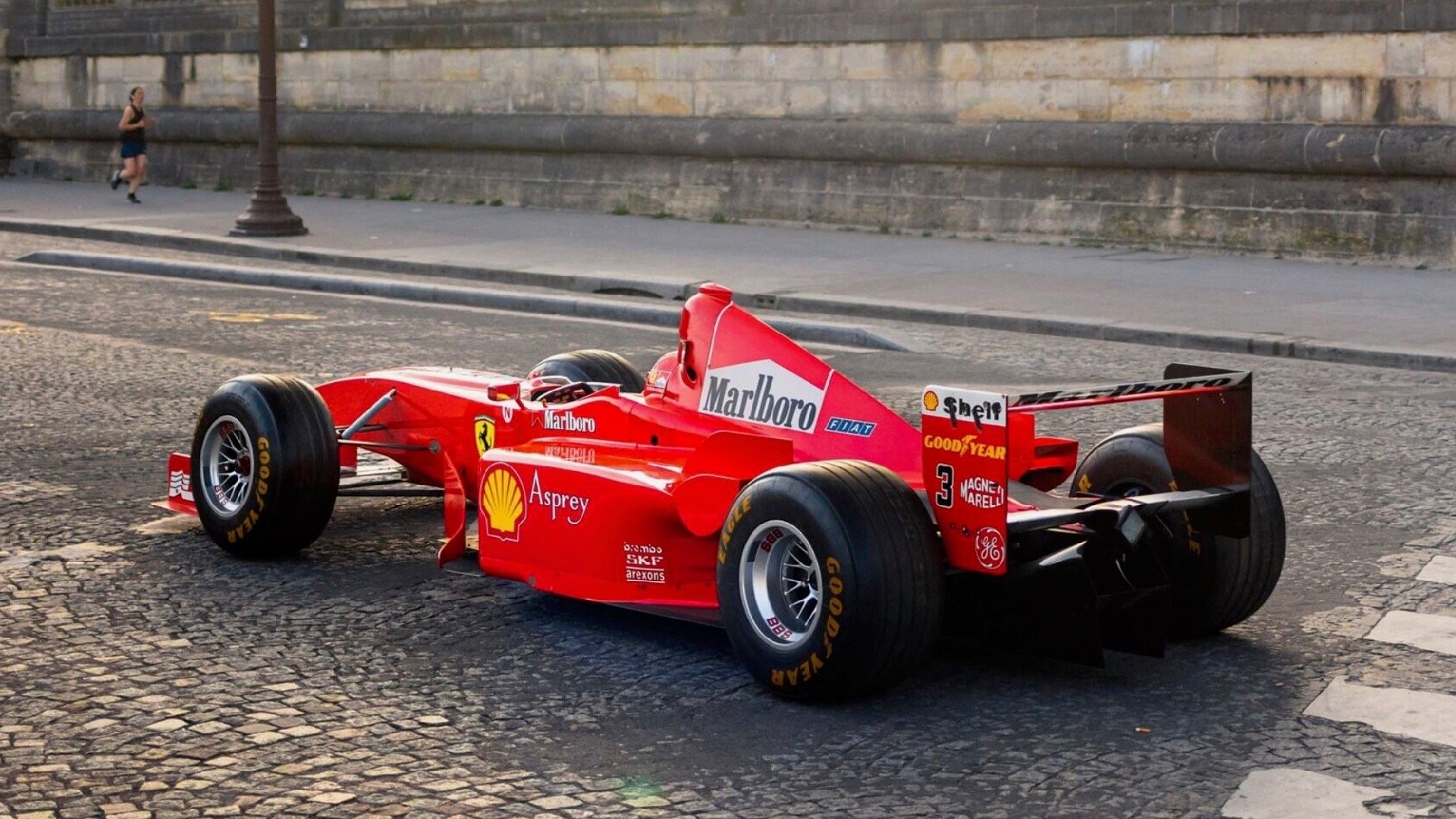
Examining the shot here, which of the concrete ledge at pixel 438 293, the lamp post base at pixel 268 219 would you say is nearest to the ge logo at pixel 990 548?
the concrete ledge at pixel 438 293

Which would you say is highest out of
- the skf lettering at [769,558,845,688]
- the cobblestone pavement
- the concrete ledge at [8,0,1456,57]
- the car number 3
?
the concrete ledge at [8,0,1456,57]

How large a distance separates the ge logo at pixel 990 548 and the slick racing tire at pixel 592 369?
2.68 meters

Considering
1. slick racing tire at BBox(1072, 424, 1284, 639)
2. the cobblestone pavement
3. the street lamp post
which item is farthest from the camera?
the street lamp post

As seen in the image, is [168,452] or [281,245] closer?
[168,452]

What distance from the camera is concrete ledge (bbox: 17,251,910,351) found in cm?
1392

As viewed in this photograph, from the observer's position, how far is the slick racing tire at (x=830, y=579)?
488 centimetres

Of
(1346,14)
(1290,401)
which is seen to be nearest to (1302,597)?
(1290,401)

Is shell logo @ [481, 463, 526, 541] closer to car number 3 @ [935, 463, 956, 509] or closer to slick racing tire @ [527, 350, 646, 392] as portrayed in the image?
slick racing tire @ [527, 350, 646, 392]

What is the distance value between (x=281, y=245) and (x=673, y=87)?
5776 millimetres

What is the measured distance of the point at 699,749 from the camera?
4.80 meters

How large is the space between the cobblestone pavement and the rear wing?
47cm

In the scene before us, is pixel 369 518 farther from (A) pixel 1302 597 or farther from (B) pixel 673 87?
(B) pixel 673 87

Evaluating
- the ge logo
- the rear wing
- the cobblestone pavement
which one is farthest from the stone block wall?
the ge logo

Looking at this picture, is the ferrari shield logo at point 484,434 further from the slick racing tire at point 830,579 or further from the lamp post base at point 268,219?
the lamp post base at point 268,219
